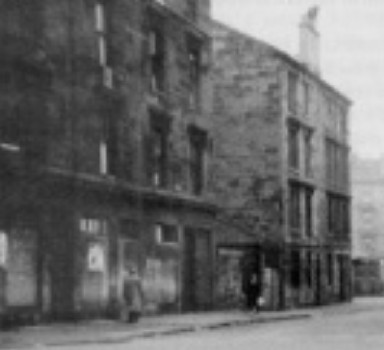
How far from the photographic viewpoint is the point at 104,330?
83.0ft

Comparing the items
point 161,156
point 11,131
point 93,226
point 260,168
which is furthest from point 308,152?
point 11,131

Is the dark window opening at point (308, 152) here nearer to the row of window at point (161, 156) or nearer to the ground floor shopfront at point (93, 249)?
the row of window at point (161, 156)

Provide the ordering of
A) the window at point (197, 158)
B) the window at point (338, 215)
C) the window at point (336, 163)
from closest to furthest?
the window at point (197, 158)
the window at point (336, 163)
the window at point (338, 215)

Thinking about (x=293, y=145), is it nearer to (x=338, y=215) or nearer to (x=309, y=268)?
(x=309, y=268)

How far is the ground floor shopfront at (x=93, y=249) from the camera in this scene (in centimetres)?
2659

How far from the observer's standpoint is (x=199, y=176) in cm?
3959

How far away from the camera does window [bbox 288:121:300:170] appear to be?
49.1 m

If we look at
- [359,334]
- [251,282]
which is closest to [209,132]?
[251,282]

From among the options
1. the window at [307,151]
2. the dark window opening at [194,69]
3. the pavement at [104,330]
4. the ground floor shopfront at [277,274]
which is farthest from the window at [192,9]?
the window at [307,151]

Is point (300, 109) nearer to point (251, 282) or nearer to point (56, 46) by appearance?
point (251, 282)

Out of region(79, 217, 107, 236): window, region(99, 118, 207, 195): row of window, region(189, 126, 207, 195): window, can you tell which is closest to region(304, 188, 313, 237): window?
region(189, 126, 207, 195): window

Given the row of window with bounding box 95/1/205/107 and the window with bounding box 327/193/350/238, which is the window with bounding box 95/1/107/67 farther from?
the window with bounding box 327/193/350/238

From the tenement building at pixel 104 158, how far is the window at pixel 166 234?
0.22 feet

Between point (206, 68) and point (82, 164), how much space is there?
11.7m
